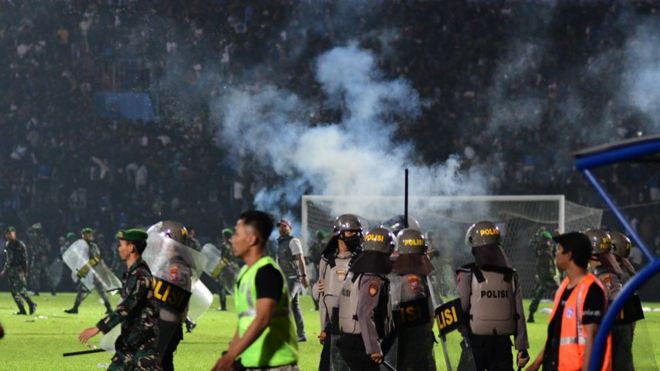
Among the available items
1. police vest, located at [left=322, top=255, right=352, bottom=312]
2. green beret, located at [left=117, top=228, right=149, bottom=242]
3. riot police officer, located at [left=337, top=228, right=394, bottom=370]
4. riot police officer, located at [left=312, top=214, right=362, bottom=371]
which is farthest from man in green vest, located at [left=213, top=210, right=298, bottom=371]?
police vest, located at [left=322, top=255, right=352, bottom=312]

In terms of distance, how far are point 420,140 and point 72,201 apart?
10.3 meters

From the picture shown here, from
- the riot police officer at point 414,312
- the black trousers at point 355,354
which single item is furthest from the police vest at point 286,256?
the black trousers at point 355,354

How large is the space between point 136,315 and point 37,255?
23.9 m

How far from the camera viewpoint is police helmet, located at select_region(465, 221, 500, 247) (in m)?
10.7

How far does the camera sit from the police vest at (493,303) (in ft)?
34.0

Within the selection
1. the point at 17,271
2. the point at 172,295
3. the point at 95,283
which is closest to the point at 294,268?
the point at 17,271

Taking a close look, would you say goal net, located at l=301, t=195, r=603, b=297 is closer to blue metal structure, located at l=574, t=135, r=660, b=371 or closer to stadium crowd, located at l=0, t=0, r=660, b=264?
stadium crowd, located at l=0, t=0, r=660, b=264

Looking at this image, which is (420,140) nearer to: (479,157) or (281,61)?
(479,157)

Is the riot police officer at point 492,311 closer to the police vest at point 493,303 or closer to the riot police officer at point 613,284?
the police vest at point 493,303

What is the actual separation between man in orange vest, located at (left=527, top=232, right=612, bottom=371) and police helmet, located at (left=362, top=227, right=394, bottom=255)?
2824 millimetres

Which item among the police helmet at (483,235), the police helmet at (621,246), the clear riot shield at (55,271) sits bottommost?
the clear riot shield at (55,271)

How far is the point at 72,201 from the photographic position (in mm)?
36062

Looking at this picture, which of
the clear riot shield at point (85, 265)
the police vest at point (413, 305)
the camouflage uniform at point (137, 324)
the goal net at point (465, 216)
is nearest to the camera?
the camouflage uniform at point (137, 324)

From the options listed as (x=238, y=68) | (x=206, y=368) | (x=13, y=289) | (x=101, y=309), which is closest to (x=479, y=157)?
(x=238, y=68)
